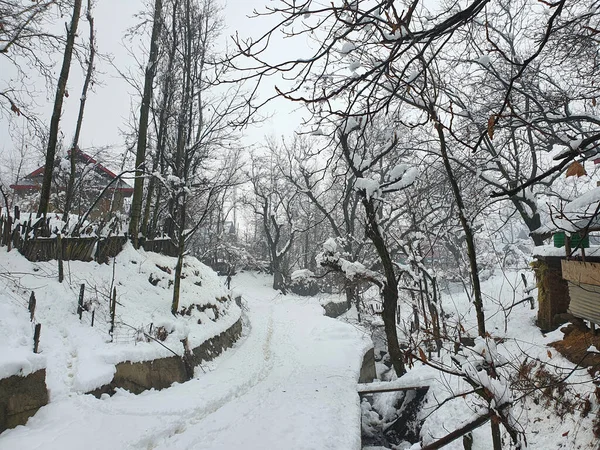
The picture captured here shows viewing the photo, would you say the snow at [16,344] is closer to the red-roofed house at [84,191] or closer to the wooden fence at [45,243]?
the wooden fence at [45,243]

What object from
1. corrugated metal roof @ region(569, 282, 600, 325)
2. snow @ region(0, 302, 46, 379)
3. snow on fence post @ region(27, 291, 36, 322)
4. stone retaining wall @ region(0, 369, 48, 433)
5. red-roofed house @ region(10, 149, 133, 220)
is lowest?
stone retaining wall @ region(0, 369, 48, 433)

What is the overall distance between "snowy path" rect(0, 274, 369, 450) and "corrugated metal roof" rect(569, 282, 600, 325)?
10.3 feet

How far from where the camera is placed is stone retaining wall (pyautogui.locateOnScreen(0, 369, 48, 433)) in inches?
172

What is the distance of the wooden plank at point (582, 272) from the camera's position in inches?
147

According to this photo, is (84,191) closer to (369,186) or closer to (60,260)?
(60,260)

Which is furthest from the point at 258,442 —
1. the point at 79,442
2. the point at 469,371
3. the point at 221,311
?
the point at 221,311

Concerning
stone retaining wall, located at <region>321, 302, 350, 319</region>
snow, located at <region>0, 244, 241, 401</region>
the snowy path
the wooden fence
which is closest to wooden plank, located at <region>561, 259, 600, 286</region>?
the snowy path

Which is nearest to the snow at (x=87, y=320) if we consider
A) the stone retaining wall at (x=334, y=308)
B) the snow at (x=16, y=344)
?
the snow at (x=16, y=344)

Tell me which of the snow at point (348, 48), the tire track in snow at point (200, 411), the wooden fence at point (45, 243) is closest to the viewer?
the snow at point (348, 48)

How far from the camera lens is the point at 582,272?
3.96 m

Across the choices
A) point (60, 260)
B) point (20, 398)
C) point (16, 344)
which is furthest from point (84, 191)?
point (20, 398)

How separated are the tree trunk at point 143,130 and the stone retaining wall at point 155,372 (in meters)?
4.32

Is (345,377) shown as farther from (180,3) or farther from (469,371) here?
(180,3)

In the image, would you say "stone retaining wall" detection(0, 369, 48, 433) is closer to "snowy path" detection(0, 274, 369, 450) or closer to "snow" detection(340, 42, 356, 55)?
"snowy path" detection(0, 274, 369, 450)
